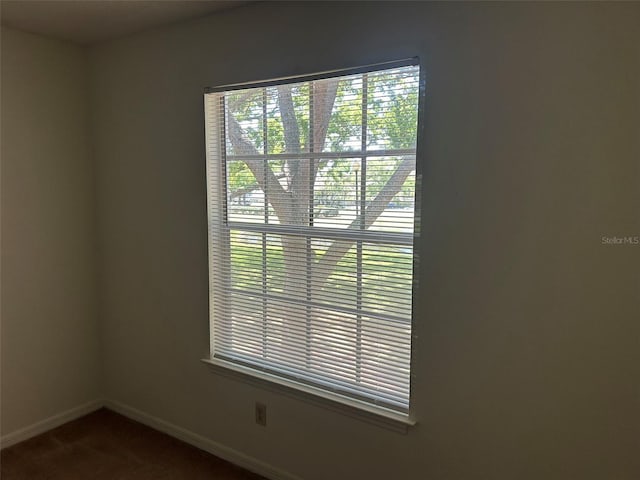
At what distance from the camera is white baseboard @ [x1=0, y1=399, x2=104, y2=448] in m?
2.60

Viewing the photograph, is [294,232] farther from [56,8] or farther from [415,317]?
[56,8]

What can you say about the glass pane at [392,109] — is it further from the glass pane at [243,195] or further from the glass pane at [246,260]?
the glass pane at [246,260]

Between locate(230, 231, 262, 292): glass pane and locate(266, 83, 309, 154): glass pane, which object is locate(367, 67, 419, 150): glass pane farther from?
locate(230, 231, 262, 292): glass pane

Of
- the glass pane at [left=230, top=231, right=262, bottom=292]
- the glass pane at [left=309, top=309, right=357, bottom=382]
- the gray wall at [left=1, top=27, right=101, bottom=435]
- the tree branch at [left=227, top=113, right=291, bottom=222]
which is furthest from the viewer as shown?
the gray wall at [left=1, top=27, right=101, bottom=435]

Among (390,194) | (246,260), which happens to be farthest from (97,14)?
(390,194)

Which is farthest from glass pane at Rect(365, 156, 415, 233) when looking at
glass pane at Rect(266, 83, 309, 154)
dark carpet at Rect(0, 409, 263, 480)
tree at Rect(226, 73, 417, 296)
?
dark carpet at Rect(0, 409, 263, 480)

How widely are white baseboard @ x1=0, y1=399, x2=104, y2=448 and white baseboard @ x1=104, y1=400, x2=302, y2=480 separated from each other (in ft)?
0.32

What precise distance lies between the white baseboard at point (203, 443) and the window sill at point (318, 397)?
405 millimetres

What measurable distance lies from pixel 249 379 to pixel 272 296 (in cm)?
44

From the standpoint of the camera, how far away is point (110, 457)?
2.49m

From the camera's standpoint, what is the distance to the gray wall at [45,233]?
8.34 feet

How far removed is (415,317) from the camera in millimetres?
1831

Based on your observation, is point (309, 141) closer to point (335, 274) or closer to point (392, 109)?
point (392, 109)

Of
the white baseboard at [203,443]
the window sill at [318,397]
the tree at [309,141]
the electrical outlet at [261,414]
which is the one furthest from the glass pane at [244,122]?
the white baseboard at [203,443]
